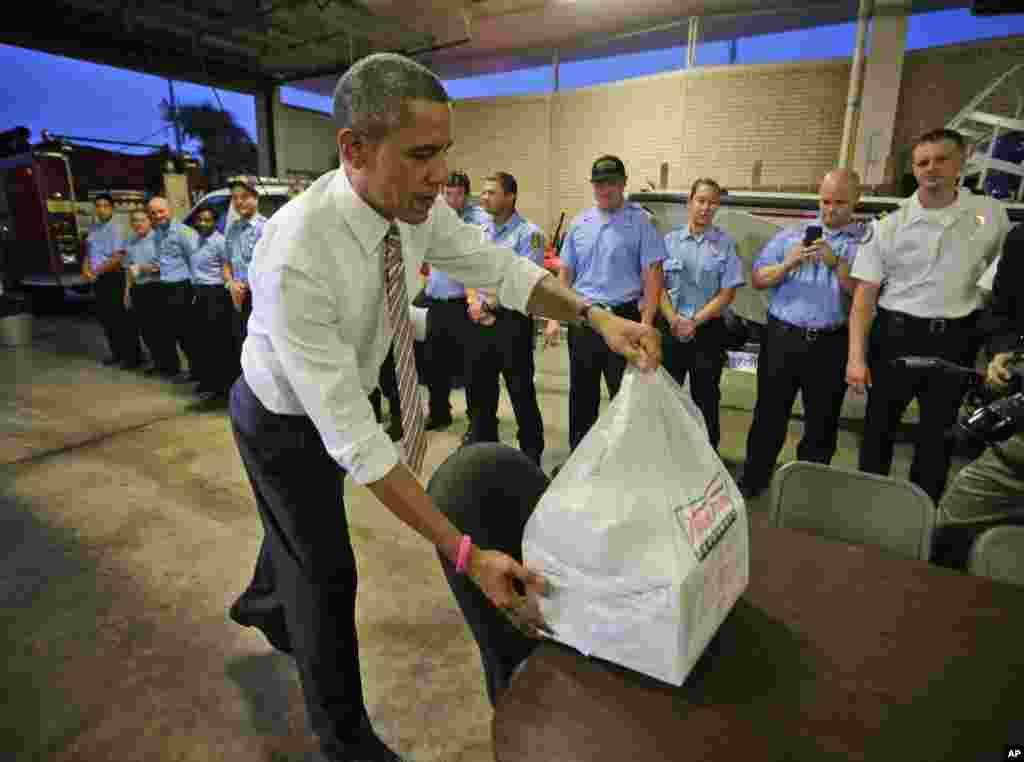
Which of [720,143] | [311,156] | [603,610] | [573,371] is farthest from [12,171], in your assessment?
[603,610]

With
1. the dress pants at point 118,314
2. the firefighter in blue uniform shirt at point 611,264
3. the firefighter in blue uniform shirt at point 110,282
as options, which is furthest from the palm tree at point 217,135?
the firefighter in blue uniform shirt at point 611,264

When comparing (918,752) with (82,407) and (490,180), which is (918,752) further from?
(82,407)

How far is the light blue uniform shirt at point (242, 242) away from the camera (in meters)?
4.39

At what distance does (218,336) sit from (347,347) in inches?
175

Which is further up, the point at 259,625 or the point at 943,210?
the point at 943,210

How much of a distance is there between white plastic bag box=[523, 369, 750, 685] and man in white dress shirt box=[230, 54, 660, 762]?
0.08 meters

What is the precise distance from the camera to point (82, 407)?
4617 mm

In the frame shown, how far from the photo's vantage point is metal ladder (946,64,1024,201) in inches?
182

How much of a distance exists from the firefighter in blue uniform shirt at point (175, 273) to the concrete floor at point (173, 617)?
58.6 inches

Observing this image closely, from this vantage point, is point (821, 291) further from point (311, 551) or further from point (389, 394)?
point (389, 394)

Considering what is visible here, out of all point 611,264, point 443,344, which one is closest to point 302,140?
point 443,344

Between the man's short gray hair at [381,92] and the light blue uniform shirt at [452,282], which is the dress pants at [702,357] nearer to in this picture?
the light blue uniform shirt at [452,282]

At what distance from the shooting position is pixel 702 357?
3.33m

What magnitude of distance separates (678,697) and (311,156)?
42.8 feet
